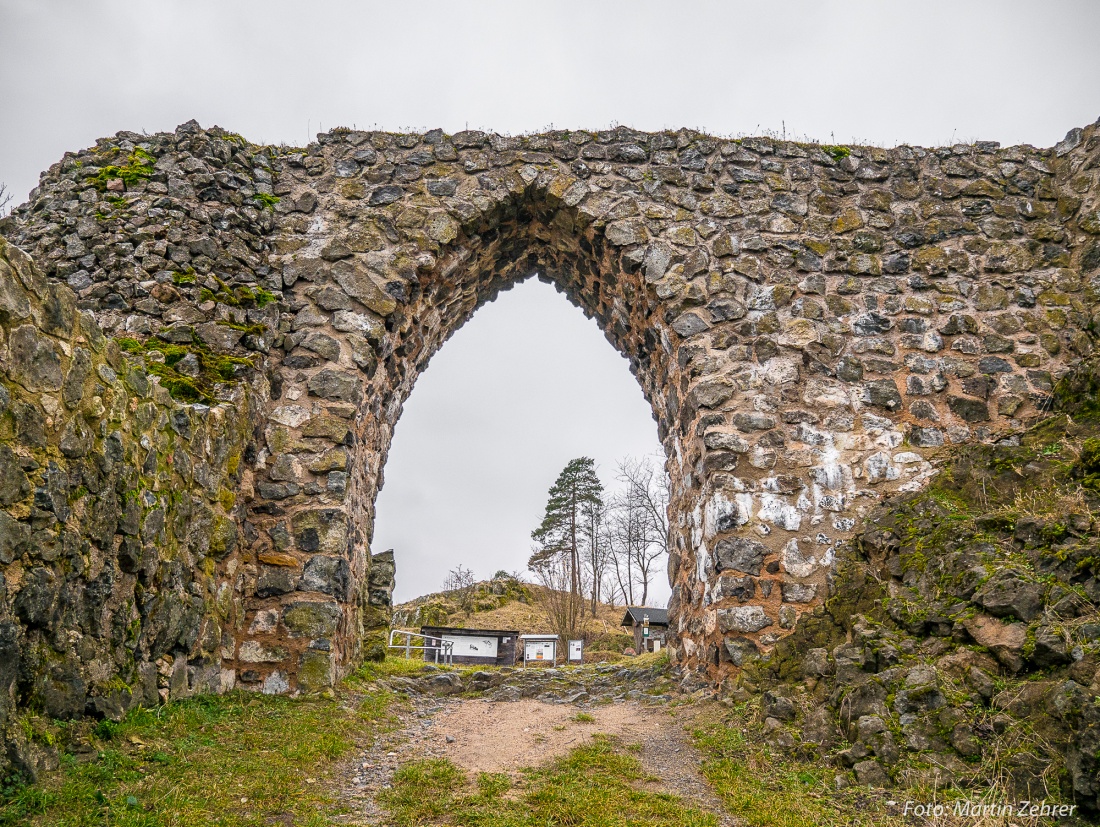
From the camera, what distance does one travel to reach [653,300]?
759 centimetres

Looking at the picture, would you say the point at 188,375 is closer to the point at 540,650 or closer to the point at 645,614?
the point at 540,650

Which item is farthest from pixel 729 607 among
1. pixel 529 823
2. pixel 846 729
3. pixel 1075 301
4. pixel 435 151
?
pixel 435 151

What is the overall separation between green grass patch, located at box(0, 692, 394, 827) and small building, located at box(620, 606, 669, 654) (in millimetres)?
17895

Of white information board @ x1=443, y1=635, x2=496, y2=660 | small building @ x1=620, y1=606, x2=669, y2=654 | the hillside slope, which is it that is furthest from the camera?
the hillside slope

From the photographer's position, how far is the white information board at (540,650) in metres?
17.8

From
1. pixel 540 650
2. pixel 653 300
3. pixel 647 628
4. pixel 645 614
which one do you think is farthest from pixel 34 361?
pixel 645 614

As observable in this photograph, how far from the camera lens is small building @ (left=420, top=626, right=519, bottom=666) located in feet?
57.7

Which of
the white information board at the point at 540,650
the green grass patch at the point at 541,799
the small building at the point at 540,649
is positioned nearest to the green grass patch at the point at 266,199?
the green grass patch at the point at 541,799

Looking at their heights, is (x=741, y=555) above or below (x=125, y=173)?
below

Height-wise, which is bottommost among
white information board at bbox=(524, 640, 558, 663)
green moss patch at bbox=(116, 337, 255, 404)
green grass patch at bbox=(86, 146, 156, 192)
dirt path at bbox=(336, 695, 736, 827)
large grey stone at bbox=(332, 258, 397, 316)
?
white information board at bbox=(524, 640, 558, 663)

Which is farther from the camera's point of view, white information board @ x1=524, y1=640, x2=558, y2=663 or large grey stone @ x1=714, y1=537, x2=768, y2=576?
white information board @ x1=524, y1=640, x2=558, y2=663

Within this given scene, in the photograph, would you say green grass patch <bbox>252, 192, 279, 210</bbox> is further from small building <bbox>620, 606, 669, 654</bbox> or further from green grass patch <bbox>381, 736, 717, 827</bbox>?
small building <bbox>620, 606, 669, 654</bbox>

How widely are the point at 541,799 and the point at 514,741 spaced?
5.01ft

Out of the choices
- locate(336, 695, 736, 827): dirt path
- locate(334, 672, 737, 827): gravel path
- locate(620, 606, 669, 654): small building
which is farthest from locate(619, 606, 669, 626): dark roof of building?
locate(336, 695, 736, 827): dirt path
